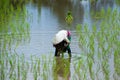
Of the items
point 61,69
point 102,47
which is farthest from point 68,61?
point 102,47

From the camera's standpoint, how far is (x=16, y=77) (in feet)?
19.9

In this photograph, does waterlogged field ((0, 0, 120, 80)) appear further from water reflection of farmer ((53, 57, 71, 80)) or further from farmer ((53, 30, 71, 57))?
farmer ((53, 30, 71, 57))

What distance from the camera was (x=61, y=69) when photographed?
22.7 feet

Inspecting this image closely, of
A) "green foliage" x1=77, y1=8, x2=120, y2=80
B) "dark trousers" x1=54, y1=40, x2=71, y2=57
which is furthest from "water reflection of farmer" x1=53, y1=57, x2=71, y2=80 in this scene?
"green foliage" x1=77, y1=8, x2=120, y2=80

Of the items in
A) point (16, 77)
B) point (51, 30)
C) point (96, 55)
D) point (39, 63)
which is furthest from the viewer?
point (51, 30)

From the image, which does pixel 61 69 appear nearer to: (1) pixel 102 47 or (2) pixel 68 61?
(2) pixel 68 61

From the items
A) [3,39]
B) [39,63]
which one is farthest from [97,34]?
[39,63]

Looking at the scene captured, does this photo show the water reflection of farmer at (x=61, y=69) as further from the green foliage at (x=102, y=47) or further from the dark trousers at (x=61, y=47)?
the green foliage at (x=102, y=47)

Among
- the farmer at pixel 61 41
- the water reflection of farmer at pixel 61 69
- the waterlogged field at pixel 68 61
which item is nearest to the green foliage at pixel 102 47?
the waterlogged field at pixel 68 61

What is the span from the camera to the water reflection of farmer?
6.41 m

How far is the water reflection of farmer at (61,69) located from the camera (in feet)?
21.0

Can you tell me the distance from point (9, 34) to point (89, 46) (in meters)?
2.11

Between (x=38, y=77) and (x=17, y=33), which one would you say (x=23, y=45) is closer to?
(x=17, y=33)

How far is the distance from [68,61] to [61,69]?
41 cm
